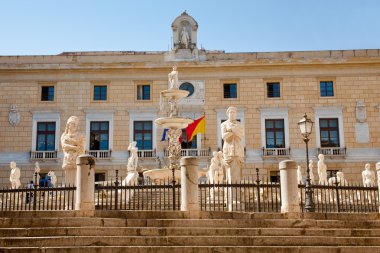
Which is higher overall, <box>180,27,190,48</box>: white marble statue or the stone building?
<box>180,27,190,48</box>: white marble statue

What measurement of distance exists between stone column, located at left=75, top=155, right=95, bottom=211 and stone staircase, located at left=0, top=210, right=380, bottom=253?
0.31 m

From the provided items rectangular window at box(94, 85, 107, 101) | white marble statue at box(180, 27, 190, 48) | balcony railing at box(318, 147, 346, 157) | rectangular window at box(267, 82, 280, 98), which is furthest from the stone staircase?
white marble statue at box(180, 27, 190, 48)

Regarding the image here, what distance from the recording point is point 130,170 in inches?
975

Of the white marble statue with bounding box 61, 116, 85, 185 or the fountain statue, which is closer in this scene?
the white marble statue with bounding box 61, 116, 85, 185

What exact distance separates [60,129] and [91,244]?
26350mm

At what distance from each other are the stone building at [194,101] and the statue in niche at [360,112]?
0.22ft

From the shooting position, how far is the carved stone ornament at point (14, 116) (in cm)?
3694

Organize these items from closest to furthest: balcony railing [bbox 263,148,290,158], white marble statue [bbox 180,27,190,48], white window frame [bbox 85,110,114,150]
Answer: balcony railing [bbox 263,148,290,158] → white window frame [bbox 85,110,114,150] → white marble statue [bbox 180,27,190,48]

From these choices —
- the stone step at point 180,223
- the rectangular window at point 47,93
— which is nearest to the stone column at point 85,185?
the stone step at point 180,223

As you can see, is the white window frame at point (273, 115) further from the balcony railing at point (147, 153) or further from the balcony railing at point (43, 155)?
the balcony railing at point (43, 155)

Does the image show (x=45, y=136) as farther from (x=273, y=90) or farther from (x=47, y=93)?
(x=273, y=90)

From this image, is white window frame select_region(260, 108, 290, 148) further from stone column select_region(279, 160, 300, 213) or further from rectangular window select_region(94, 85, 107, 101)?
stone column select_region(279, 160, 300, 213)

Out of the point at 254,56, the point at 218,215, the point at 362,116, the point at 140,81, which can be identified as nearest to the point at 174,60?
the point at 140,81

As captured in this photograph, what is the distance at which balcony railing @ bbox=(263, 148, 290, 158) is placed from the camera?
36.1 metres
